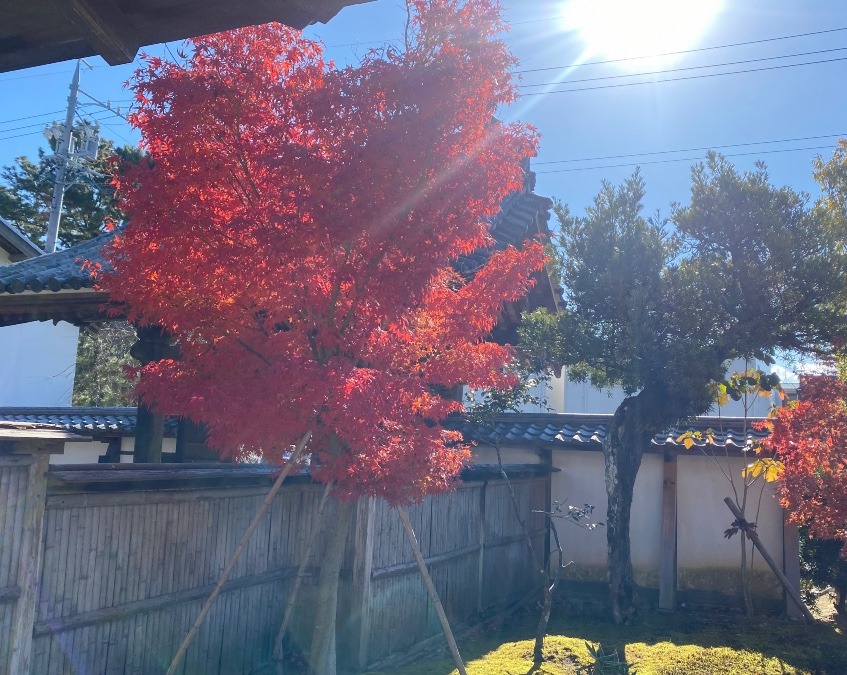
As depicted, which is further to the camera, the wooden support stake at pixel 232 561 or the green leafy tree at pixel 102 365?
the green leafy tree at pixel 102 365

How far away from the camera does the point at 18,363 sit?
65.5 ft

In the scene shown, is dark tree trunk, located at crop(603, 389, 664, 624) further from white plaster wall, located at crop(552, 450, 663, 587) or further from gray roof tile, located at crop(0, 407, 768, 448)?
white plaster wall, located at crop(552, 450, 663, 587)

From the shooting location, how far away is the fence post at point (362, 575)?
7.69 meters

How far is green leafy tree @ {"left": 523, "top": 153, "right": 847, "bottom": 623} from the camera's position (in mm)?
9797

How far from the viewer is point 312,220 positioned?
219 inches

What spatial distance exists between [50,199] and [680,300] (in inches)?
915

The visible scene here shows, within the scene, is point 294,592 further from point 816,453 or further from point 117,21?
point 816,453

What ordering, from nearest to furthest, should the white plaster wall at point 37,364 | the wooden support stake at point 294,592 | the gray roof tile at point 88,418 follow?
the wooden support stake at point 294,592, the gray roof tile at point 88,418, the white plaster wall at point 37,364

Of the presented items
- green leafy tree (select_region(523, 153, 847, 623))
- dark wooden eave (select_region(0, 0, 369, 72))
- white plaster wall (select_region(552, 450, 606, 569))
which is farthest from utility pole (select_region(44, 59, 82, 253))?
dark wooden eave (select_region(0, 0, 369, 72))

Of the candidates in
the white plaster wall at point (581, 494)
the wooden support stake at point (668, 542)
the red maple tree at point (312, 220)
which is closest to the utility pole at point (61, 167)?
the white plaster wall at point (581, 494)

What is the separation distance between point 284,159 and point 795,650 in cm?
838

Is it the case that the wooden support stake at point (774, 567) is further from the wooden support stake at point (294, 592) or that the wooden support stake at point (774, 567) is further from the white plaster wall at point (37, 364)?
the white plaster wall at point (37, 364)

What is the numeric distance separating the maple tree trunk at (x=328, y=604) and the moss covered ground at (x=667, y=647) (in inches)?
62.9

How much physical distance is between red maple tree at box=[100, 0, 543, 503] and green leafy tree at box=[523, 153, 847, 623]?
4832 millimetres
